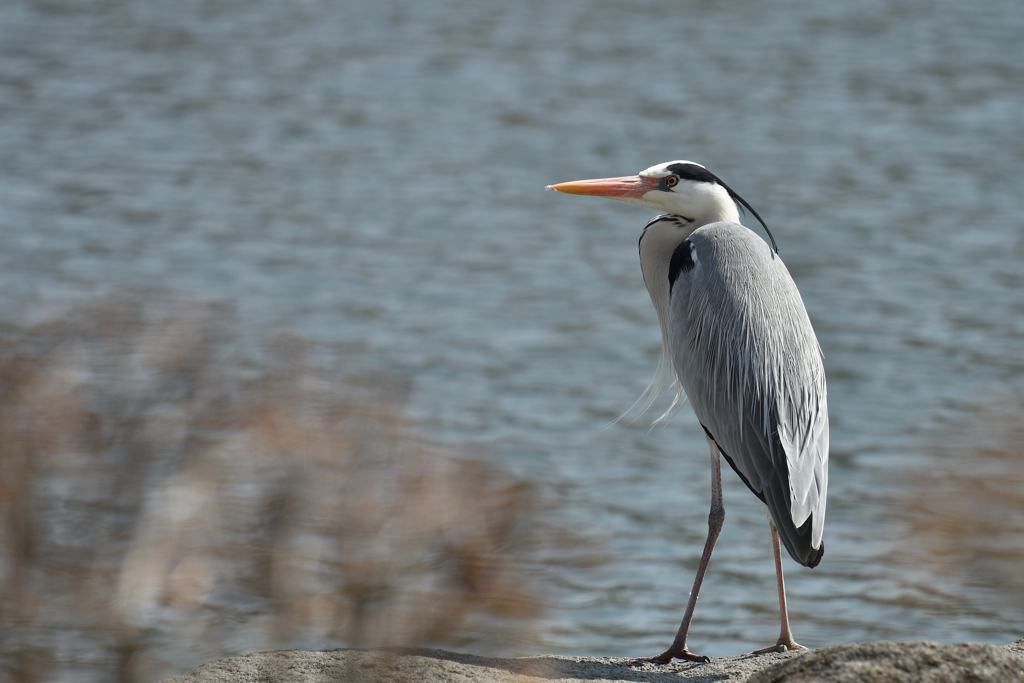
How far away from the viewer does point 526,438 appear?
8.26 meters

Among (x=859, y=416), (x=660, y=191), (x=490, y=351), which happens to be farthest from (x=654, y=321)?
(x=660, y=191)

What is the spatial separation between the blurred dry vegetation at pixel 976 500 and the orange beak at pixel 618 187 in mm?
2884

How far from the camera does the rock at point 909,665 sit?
2.85 meters

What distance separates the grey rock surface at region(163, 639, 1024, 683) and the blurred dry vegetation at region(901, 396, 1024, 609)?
0.89 meters

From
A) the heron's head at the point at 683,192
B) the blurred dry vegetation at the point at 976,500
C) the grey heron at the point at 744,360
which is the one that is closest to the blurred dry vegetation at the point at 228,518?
the blurred dry vegetation at the point at 976,500

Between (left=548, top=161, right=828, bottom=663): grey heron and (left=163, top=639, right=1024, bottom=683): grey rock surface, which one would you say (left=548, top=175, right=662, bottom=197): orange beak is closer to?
(left=548, top=161, right=828, bottom=663): grey heron

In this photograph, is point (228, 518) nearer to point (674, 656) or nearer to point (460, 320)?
point (674, 656)

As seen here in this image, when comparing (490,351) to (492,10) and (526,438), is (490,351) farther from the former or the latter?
(492,10)

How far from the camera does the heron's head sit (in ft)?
15.3

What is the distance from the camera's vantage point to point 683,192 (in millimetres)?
4703

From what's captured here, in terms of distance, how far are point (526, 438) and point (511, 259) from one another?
3.70 metres

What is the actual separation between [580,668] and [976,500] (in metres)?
2.24

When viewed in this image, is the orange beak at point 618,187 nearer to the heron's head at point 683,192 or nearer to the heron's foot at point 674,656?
the heron's head at point 683,192

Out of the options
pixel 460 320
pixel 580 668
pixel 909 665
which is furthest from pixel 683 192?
pixel 460 320
